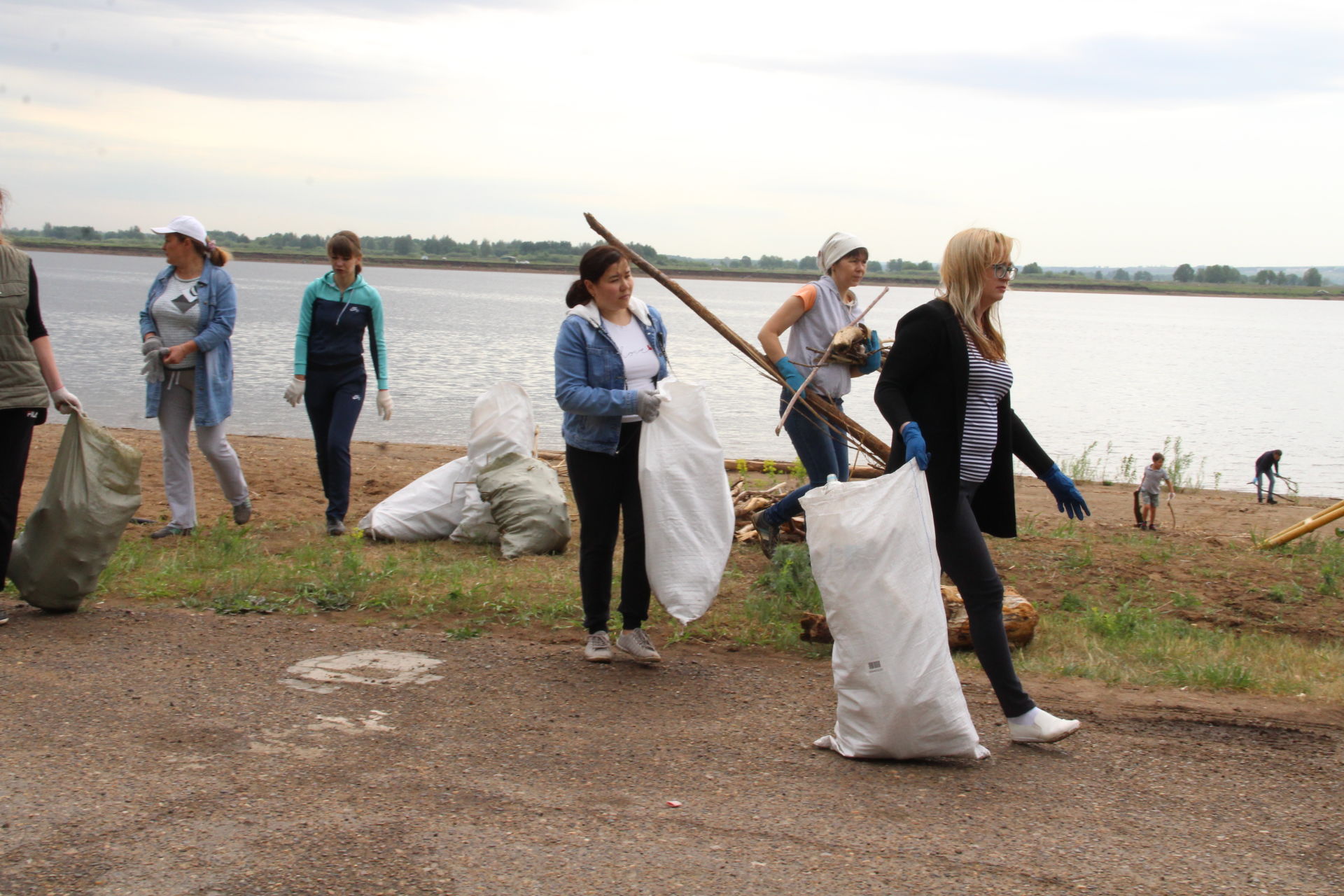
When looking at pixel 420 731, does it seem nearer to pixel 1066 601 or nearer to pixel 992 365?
pixel 992 365

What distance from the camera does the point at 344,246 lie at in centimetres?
727

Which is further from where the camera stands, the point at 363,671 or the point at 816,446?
the point at 816,446

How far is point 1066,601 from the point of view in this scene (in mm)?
6273

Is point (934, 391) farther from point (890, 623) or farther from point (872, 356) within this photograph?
point (872, 356)

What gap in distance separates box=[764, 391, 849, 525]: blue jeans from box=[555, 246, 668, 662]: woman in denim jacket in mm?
1137

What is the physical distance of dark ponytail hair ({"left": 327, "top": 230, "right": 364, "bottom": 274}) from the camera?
7.25 meters

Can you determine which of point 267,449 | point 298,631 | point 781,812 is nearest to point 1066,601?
point 781,812

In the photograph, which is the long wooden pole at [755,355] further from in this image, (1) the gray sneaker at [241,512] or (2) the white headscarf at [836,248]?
(1) the gray sneaker at [241,512]

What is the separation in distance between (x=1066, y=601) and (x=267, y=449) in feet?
32.4

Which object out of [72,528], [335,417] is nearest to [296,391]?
[335,417]

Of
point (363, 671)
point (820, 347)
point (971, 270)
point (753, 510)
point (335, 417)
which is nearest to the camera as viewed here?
point (971, 270)

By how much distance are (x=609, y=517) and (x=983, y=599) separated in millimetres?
1566

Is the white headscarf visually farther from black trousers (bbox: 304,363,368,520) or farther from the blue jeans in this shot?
black trousers (bbox: 304,363,368,520)

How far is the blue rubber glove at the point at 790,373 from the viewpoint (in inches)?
226
